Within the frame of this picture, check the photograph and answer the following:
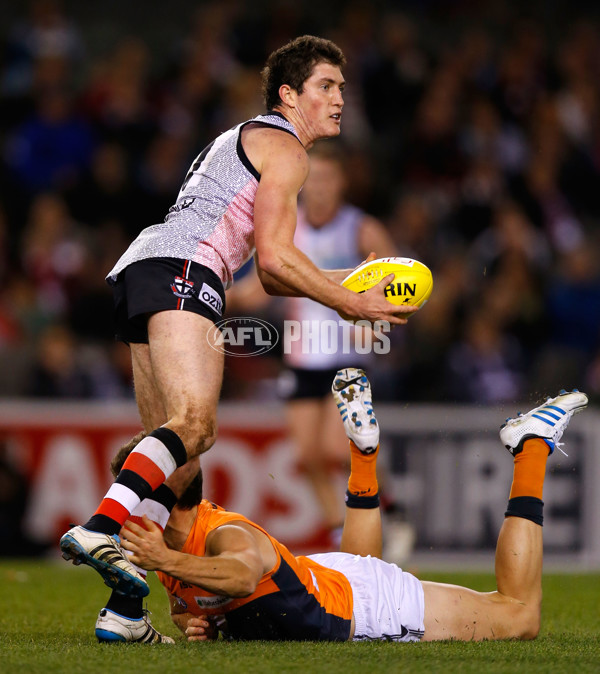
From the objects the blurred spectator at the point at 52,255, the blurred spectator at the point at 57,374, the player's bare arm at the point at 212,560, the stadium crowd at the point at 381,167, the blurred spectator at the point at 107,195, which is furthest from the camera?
the blurred spectator at the point at 107,195

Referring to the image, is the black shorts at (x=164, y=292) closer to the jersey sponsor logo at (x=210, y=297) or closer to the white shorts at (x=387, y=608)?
the jersey sponsor logo at (x=210, y=297)

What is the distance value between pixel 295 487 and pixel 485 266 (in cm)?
303

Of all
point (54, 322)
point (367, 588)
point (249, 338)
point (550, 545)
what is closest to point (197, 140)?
point (54, 322)

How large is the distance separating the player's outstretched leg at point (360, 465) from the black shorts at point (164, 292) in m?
0.68

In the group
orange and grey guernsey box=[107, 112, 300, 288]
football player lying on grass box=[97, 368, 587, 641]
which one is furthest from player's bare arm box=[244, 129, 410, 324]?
football player lying on grass box=[97, 368, 587, 641]

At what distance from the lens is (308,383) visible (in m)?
7.48

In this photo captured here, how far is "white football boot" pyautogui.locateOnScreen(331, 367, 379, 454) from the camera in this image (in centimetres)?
480

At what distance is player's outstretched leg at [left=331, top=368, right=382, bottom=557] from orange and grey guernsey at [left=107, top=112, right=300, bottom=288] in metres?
Answer: 0.70

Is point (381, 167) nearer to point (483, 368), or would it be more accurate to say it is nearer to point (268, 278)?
point (483, 368)

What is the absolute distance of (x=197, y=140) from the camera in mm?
10977

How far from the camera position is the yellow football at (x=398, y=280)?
4523mm

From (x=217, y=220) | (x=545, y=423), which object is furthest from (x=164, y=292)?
(x=545, y=423)

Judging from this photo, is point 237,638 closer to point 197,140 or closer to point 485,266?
point 485,266

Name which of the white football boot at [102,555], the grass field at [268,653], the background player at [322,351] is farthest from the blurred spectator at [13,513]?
the white football boot at [102,555]
